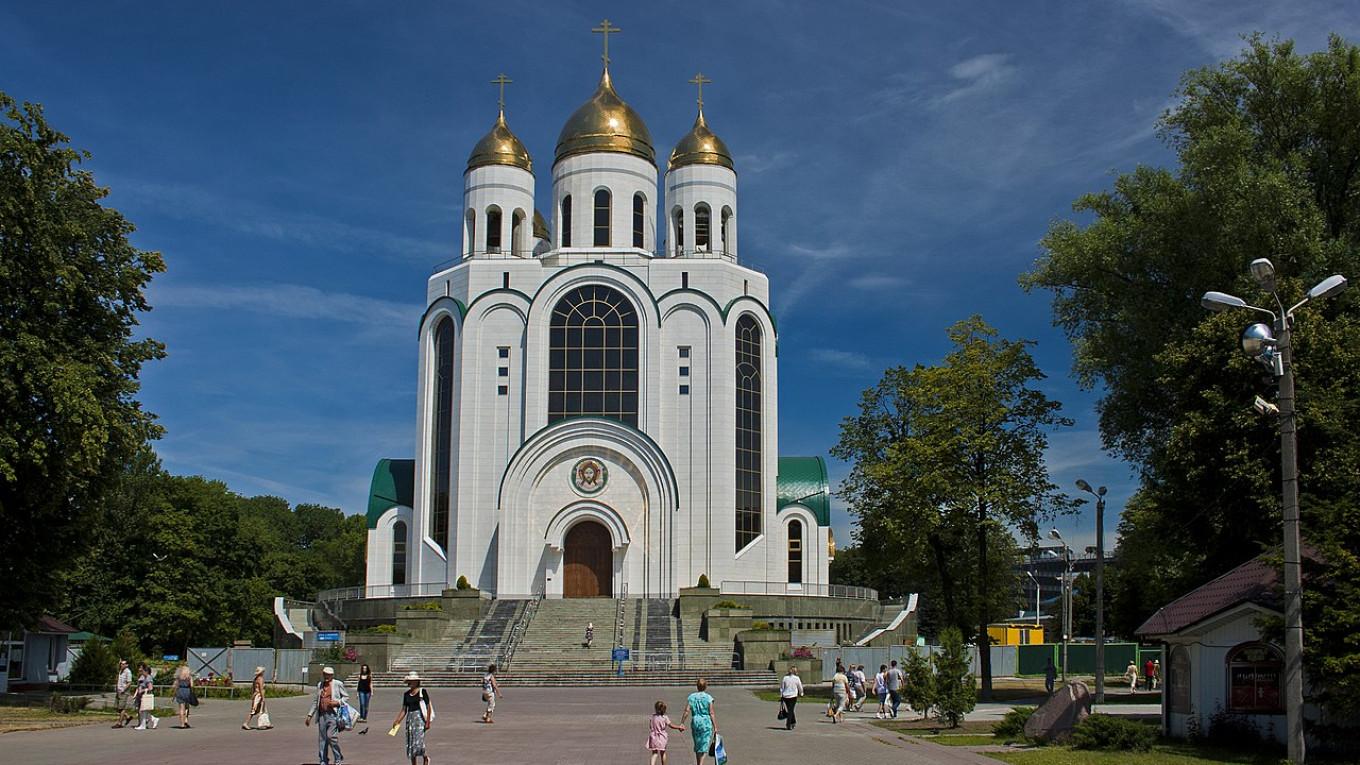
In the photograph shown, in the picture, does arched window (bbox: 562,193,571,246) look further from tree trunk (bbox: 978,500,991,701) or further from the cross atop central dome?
tree trunk (bbox: 978,500,991,701)

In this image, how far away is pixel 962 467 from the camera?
1524 inches

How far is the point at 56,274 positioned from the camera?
28719 millimetres

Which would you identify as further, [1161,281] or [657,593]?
[657,593]

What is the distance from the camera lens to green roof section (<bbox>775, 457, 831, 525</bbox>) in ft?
188

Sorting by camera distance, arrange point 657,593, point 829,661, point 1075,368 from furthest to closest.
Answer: point 657,593 < point 829,661 < point 1075,368

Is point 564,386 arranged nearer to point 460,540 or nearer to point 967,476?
point 460,540

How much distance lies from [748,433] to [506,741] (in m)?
33.5

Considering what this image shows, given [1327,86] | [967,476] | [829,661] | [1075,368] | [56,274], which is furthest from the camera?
[829,661]

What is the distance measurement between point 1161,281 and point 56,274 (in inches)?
1002

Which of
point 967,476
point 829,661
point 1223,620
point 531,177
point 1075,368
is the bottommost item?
point 829,661

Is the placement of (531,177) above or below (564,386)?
above

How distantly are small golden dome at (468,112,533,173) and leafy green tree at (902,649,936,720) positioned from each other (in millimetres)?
35543

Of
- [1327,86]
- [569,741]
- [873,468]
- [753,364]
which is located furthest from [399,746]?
[753,364]

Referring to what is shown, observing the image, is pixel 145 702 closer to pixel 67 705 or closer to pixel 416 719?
pixel 67 705
